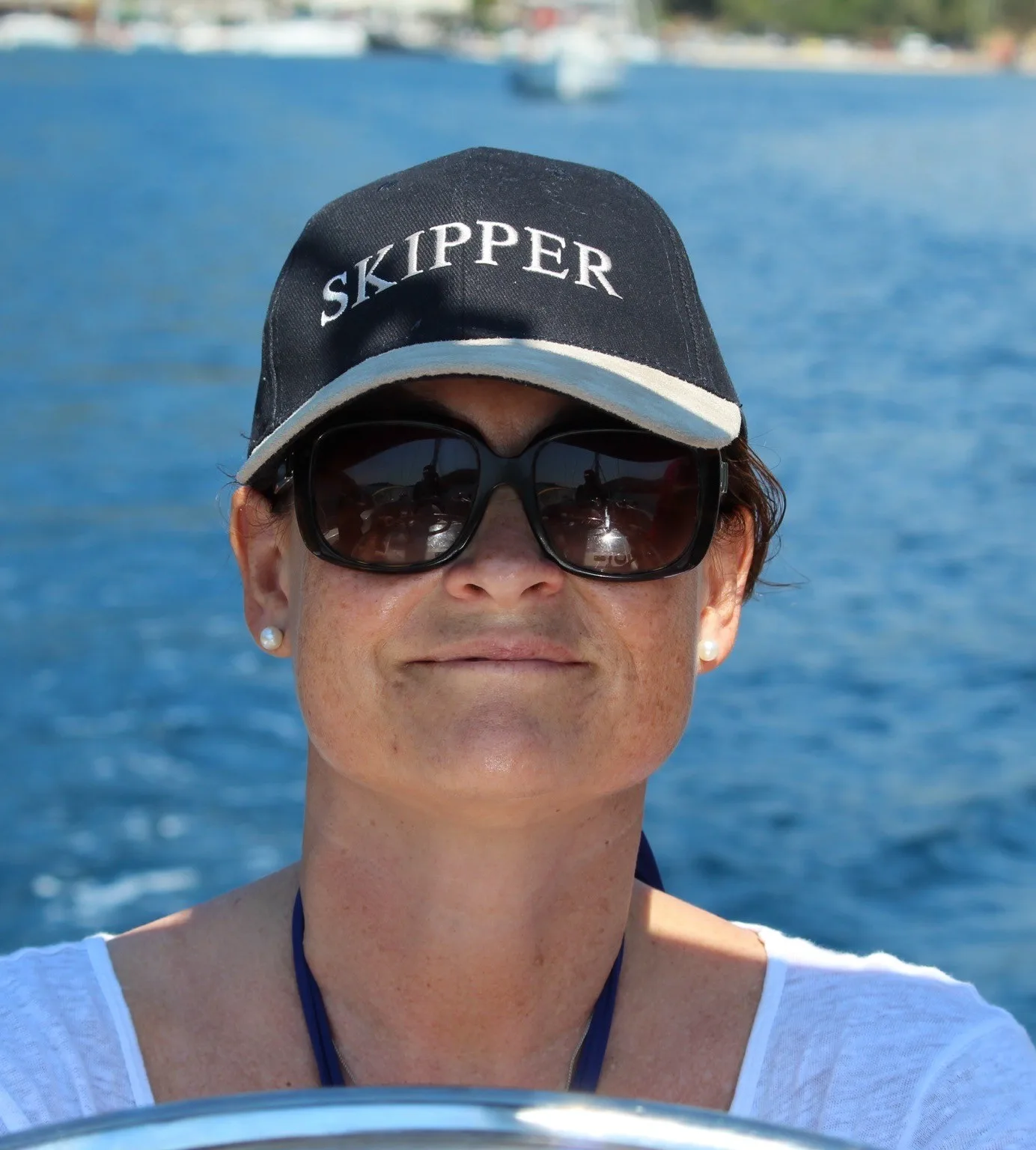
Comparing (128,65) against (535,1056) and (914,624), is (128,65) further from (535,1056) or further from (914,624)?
(535,1056)

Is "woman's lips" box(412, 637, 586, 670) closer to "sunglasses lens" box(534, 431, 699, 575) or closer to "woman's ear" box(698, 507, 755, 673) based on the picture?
"sunglasses lens" box(534, 431, 699, 575)

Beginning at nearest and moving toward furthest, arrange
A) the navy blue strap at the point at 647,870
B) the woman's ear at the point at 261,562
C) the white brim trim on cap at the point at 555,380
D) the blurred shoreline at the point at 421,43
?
1. the white brim trim on cap at the point at 555,380
2. the woman's ear at the point at 261,562
3. the navy blue strap at the point at 647,870
4. the blurred shoreline at the point at 421,43

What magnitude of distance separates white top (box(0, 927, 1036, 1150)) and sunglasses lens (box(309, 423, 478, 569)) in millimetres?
607

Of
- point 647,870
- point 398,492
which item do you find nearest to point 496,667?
point 398,492

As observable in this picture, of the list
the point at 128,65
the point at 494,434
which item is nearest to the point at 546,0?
the point at 128,65

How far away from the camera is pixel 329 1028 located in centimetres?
199

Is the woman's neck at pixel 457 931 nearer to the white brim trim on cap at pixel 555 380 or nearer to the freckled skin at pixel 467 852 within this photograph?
the freckled skin at pixel 467 852

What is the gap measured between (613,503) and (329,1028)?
722 mm

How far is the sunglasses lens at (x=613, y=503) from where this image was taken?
187 cm

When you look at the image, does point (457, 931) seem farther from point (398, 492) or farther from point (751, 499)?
point (751, 499)

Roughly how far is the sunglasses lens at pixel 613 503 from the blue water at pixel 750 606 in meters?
0.93

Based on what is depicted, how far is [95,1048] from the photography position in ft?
6.17

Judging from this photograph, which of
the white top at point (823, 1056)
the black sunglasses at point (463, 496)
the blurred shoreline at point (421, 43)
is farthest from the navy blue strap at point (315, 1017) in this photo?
the blurred shoreline at point (421, 43)

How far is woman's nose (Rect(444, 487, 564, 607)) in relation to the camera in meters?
1.83
